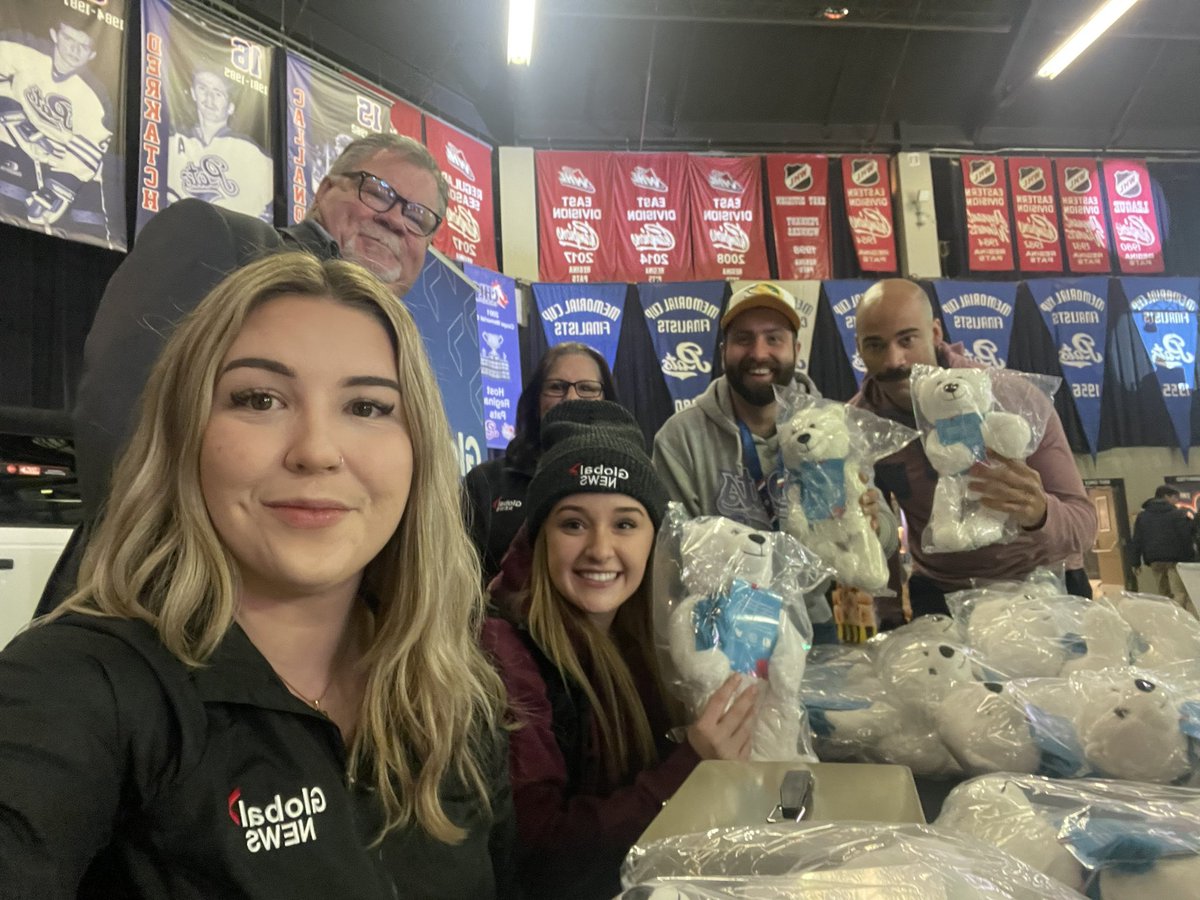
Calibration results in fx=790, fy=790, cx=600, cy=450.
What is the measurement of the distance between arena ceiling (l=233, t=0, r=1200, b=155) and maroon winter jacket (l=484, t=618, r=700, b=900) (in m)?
6.54

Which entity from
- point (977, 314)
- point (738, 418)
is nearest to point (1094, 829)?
point (738, 418)

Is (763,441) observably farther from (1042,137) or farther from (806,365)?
(1042,137)

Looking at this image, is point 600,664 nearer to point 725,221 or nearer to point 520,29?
point 520,29

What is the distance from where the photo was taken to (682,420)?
237 cm

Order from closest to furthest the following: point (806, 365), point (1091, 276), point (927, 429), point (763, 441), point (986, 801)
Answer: point (986, 801)
point (927, 429)
point (763, 441)
point (806, 365)
point (1091, 276)

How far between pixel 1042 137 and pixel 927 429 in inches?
350

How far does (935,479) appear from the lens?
1946 millimetres

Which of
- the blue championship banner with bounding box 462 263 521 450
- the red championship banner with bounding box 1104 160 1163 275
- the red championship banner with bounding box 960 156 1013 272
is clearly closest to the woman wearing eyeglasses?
the blue championship banner with bounding box 462 263 521 450

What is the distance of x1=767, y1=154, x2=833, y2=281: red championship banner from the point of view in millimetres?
7742

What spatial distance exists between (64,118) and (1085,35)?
7.34 m

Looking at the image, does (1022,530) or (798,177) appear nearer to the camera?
(1022,530)

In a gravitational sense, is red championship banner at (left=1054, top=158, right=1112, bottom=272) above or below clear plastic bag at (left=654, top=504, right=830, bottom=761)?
above

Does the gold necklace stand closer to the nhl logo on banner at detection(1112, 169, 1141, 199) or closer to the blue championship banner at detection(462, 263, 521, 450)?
the blue championship banner at detection(462, 263, 521, 450)

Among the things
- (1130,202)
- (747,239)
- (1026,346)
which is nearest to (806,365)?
(747,239)
